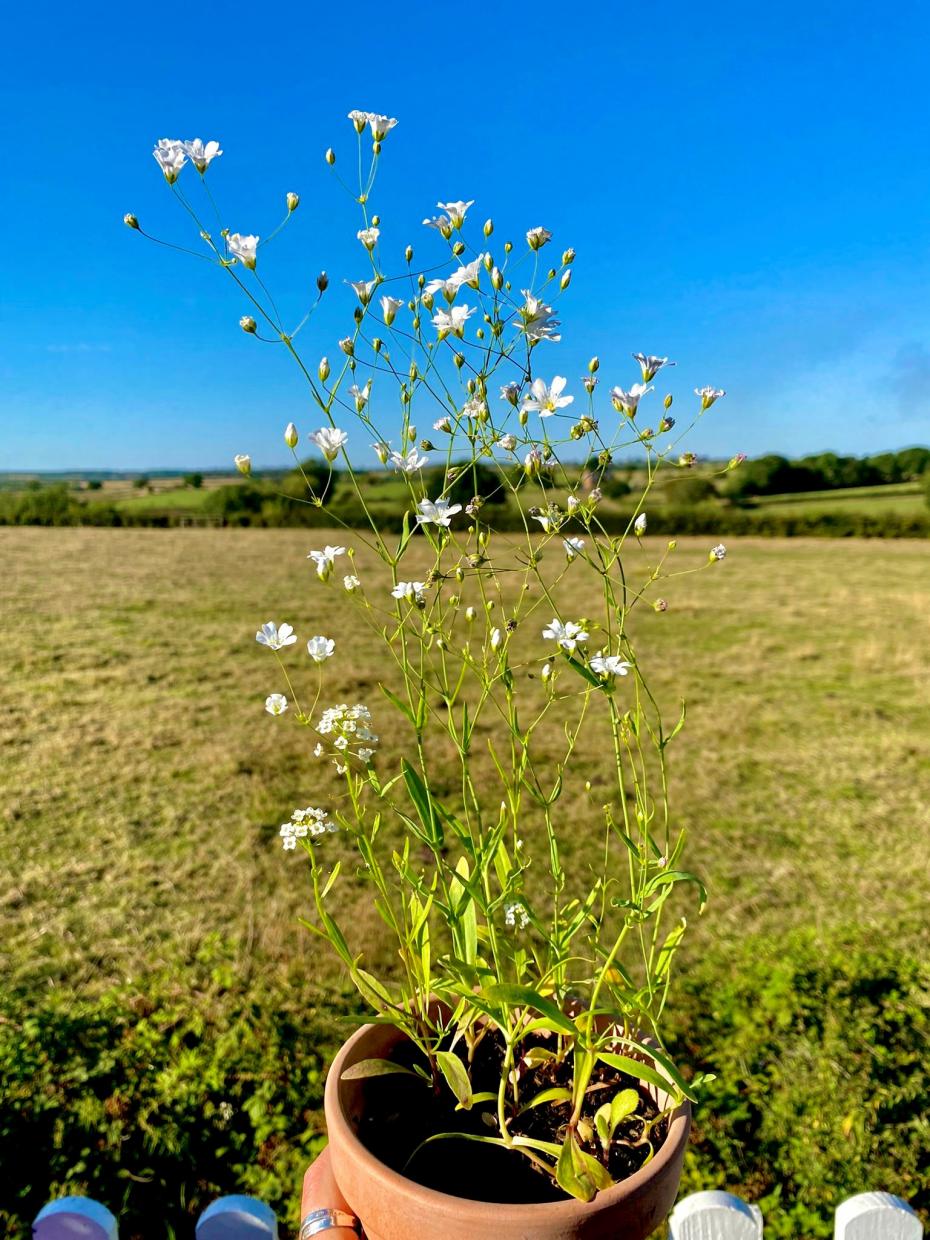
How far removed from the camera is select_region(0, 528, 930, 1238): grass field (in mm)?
1790

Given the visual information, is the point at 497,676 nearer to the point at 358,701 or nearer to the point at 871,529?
the point at 358,701

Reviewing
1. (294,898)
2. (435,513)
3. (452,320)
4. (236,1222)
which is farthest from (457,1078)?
(294,898)

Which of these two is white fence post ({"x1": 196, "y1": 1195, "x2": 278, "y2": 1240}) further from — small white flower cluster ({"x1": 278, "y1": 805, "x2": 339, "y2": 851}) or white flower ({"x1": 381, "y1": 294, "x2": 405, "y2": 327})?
white flower ({"x1": 381, "y1": 294, "x2": 405, "y2": 327})

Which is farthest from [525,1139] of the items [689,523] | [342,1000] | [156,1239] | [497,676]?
[689,523]

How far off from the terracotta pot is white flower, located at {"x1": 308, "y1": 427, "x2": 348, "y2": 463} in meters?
0.76

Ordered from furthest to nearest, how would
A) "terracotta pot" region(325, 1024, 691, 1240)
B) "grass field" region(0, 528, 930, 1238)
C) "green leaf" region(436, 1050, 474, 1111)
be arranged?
1. "grass field" region(0, 528, 930, 1238)
2. "green leaf" region(436, 1050, 474, 1111)
3. "terracotta pot" region(325, 1024, 691, 1240)

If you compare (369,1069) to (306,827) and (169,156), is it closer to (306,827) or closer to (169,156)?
(306,827)

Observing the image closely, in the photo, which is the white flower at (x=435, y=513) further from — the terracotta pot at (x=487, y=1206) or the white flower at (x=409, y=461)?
the terracotta pot at (x=487, y=1206)

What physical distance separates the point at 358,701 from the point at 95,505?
47.8 feet

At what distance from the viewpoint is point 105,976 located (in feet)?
8.14

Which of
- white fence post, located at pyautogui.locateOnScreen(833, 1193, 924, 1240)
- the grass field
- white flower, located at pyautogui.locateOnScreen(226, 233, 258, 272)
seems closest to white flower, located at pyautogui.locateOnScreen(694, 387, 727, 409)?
white flower, located at pyautogui.locateOnScreen(226, 233, 258, 272)

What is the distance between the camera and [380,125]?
37.9 inches

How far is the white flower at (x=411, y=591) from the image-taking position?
A: 3.11 feet

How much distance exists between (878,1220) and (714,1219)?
21cm
